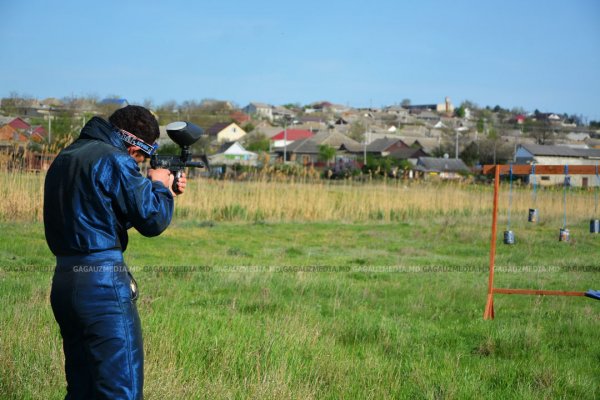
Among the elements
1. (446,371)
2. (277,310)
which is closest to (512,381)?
(446,371)

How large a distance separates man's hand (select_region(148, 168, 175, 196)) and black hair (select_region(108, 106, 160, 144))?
0.59 feet

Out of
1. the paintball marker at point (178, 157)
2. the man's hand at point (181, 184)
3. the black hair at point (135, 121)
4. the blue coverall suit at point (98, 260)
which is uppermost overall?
the black hair at point (135, 121)

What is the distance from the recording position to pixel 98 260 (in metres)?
3.48

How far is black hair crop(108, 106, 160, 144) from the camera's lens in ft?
12.4

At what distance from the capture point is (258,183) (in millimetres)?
22500

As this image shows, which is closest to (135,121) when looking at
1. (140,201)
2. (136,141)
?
(136,141)

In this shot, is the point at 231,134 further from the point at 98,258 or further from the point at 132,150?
the point at 98,258

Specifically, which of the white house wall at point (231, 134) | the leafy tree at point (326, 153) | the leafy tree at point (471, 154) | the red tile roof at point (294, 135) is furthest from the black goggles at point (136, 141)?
the red tile roof at point (294, 135)

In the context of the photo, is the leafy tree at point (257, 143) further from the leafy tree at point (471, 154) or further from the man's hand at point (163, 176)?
the man's hand at point (163, 176)

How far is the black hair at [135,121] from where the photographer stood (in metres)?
3.79

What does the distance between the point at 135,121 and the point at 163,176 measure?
332 mm

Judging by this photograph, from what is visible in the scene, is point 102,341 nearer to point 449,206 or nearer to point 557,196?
point 449,206

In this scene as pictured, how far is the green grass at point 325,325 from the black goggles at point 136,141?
178cm

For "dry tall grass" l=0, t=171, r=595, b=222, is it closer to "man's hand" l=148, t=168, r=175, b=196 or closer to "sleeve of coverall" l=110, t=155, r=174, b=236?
"man's hand" l=148, t=168, r=175, b=196
